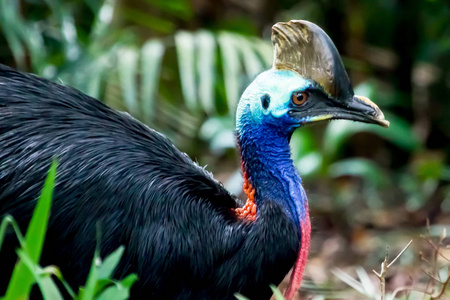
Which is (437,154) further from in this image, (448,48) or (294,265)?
(294,265)

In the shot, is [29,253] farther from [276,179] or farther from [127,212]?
[276,179]

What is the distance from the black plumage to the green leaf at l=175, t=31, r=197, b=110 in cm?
212

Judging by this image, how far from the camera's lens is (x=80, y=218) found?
9.95 ft

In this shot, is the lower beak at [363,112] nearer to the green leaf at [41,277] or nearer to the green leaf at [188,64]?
the green leaf at [41,277]

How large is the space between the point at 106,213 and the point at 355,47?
4.62 m

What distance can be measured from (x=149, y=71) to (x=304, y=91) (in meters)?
2.23

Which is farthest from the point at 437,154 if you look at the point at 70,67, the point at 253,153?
the point at 253,153

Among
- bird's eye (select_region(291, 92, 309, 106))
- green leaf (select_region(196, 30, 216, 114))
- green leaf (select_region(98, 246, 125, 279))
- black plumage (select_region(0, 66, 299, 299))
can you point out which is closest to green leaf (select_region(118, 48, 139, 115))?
green leaf (select_region(196, 30, 216, 114))

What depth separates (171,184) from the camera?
3191 mm

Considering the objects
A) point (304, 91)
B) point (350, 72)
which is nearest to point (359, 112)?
point (304, 91)

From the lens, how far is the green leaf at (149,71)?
5.30 metres

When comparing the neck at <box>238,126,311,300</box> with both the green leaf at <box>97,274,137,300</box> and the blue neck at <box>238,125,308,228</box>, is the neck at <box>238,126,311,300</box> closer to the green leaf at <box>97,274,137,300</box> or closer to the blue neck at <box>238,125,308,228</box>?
the blue neck at <box>238,125,308,228</box>

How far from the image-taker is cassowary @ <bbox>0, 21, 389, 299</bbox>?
9.96ft

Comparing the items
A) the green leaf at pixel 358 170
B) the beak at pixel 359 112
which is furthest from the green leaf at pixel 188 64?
the beak at pixel 359 112
